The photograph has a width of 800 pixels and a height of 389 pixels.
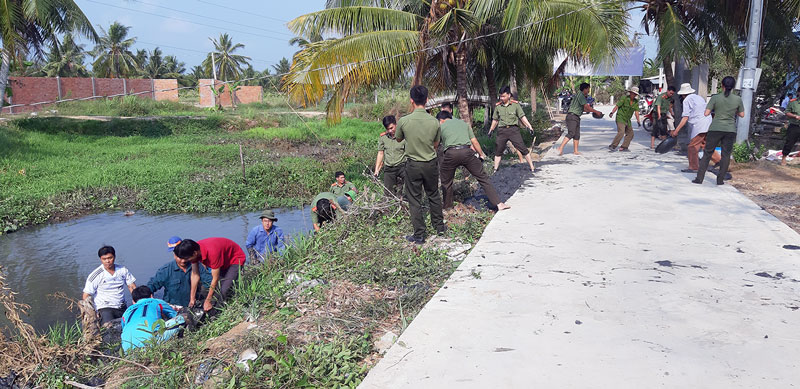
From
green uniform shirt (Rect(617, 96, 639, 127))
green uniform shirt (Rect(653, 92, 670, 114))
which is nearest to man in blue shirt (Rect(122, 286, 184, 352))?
green uniform shirt (Rect(617, 96, 639, 127))

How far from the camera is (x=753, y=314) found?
13.8 feet

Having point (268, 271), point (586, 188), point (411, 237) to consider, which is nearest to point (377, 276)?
point (411, 237)

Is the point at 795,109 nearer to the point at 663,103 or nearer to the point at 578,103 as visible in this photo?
the point at 663,103

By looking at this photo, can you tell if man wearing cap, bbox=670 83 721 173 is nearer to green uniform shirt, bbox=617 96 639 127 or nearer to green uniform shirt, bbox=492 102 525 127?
green uniform shirt, bbox=617 96 639 127

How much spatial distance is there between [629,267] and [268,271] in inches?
160

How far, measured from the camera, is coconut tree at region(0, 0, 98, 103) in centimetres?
1636

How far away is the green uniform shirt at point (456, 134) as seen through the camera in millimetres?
7047

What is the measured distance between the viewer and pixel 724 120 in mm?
8539

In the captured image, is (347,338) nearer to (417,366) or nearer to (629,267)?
(417,366)

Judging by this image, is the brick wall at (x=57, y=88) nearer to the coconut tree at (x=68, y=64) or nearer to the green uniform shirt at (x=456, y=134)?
the coconut tree at (x=68, y=64)

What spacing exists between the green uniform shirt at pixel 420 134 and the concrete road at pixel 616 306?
44.5 inches

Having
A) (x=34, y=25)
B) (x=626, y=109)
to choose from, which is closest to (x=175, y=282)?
(x=626, y=109)

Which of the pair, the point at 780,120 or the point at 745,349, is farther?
the point at 780,120

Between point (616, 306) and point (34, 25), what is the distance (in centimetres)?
2134
